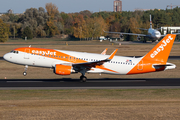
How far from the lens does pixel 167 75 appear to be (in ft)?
137

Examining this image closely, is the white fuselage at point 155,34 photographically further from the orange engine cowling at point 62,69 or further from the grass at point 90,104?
the grass at point 90,104

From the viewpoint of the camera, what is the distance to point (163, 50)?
3481 cm

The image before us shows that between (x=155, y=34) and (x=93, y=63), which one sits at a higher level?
(x=155, y=34)

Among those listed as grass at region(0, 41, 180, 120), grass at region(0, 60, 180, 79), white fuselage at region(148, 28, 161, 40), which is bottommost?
grass at region(0, 60, 180, 79)

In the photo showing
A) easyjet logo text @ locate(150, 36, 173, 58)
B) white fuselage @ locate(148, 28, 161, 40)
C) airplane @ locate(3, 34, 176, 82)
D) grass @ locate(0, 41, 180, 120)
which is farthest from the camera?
white fuselage @ locate(148, 28, 161, 40)

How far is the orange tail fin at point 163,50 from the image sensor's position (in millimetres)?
34519

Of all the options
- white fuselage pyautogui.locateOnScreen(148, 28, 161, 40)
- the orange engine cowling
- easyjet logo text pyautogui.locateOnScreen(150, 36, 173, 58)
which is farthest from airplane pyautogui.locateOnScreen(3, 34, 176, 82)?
white fuselage pyautogui.locateOnScreen(148, 28, 161, 40)

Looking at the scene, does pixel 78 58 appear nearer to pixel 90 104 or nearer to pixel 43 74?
pixel 43 74

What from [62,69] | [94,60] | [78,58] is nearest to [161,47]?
[94,60]

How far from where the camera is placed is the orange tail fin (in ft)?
→ 113

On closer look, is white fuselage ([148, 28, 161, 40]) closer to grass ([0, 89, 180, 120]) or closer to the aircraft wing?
the aircraft wing

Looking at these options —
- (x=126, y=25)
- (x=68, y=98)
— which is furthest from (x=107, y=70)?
(x=126, y=25)

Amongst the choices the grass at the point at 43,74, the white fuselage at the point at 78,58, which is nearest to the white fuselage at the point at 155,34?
the grass at the point at 43,74

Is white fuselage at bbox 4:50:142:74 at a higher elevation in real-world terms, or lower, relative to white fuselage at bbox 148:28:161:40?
lower
